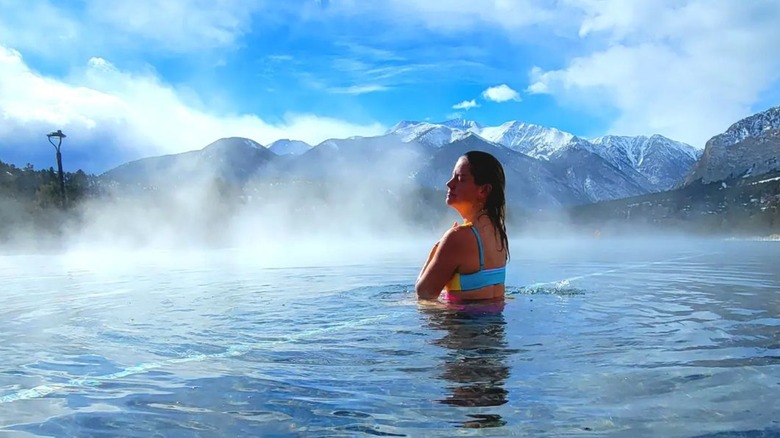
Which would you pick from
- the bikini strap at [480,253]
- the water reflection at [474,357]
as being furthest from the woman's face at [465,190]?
the water reflection at [474,357]

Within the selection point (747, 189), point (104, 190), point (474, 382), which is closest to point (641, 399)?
point (474, 382)

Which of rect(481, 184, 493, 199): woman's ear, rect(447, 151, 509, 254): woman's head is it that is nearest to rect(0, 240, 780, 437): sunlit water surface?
rect(447, 151, 509, 254): woman's head

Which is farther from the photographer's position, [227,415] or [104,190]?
[104,190]

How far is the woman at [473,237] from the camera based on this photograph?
22.1 ft

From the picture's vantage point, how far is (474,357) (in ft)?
15.6

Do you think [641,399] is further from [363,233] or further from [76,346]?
[363,233]

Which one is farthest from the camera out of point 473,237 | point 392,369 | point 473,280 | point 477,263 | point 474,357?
point 473,280

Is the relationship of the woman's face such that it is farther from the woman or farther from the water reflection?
the water reflection

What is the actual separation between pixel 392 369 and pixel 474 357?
0.74 m

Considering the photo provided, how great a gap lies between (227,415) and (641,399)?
2.48 meters

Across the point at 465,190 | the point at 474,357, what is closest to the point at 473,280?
the point at 465,190

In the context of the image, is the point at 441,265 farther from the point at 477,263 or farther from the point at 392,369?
the point at 392,369

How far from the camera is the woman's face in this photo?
6.87 m

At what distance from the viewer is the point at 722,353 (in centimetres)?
495
